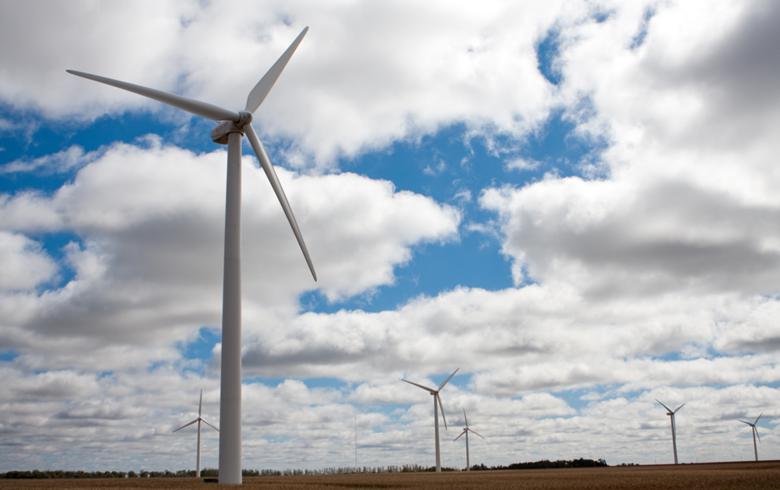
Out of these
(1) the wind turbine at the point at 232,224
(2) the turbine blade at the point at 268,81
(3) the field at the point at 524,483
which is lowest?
(3) the field at the point at 524,483

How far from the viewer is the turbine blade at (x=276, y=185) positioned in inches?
2086

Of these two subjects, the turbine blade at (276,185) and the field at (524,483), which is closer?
the field at (524,483)

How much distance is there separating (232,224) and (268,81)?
14.2 meters

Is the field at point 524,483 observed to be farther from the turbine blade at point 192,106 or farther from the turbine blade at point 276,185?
the turbine blade at point 192,106

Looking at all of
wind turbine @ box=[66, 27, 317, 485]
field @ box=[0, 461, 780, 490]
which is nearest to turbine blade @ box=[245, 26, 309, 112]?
→ wind turbine @ box=[66, 27, 317, 485]

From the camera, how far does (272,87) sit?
57.2 m

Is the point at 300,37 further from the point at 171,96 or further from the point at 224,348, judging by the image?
the point at 224,348

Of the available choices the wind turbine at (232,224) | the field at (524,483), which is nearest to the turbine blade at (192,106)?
the wind turbine at (232,224)

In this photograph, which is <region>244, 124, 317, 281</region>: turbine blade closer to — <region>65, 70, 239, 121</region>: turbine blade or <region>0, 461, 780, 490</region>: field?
<region>65, 70, 239, 121</region>: turbine blade

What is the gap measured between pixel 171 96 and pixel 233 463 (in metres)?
26.8

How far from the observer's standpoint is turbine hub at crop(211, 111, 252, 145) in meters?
53.1

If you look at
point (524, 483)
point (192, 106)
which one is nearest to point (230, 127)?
point (192, 106)

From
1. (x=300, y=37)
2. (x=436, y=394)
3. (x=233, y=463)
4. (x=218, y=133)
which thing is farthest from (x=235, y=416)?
(x=436, y=394)

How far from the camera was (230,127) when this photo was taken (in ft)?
174
